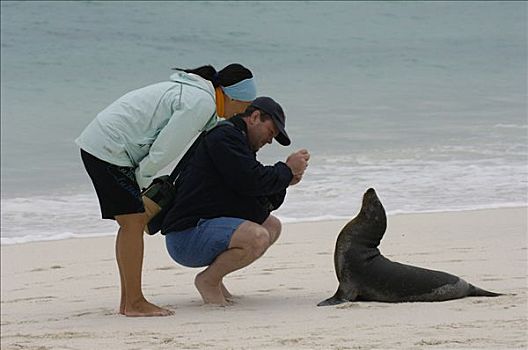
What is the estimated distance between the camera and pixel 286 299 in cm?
613

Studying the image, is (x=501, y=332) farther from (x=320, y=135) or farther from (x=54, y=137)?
(x=54, y=137)

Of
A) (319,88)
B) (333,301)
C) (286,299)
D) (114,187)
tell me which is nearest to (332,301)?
(333,301)

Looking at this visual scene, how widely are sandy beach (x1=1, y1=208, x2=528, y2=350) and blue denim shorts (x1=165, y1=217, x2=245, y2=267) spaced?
272 millimetres

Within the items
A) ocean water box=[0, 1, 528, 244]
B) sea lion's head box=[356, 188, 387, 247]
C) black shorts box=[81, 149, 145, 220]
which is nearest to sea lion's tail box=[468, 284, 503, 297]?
sea lion's head box=[356, 188, 387, 247]

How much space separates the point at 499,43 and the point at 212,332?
71.8 ft

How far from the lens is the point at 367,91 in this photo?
61.4 feet

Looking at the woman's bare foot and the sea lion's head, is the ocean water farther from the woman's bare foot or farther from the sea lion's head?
the sea lion's head

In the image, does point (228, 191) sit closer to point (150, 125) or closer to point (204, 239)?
point (204, 239)

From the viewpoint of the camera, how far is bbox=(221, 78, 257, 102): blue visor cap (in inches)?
226

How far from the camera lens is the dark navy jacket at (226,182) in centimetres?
568

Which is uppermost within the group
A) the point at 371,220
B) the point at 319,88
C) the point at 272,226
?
the point at 319,88

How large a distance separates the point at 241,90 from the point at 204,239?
0.74 m

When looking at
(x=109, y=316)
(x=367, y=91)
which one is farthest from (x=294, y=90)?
(x=109, y=316)

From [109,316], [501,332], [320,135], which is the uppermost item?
[320,135]
